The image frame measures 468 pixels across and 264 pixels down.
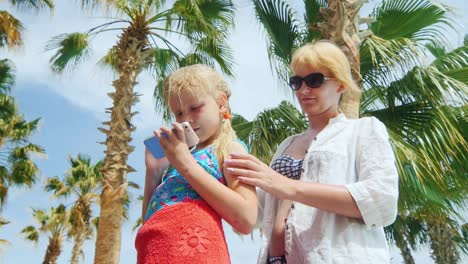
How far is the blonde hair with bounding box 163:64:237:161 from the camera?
1.67m

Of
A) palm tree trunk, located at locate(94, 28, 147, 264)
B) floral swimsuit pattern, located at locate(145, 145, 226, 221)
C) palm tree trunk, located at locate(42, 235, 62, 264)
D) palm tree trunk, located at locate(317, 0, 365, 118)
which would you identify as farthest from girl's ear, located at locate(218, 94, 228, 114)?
palm tree trunk, located at locate(42, 235, 62, 264)

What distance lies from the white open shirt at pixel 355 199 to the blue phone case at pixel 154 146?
448mm

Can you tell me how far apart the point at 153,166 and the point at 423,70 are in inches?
198

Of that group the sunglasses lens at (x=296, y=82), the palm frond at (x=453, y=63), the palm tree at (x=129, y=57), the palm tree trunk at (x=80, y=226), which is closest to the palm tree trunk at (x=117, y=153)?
the palm tree at (x=129, y=57)

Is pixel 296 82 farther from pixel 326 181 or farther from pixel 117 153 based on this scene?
pixel 117 153

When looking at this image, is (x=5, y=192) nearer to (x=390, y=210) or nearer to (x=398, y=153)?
(x=398, y=153)

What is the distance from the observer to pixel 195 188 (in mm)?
1552

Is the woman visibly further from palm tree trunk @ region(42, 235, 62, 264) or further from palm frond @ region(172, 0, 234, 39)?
palm tree trunk @ region(42, 235, 62, 264)

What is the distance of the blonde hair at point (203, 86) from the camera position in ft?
5.47

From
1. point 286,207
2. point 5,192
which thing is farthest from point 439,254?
point 286,207

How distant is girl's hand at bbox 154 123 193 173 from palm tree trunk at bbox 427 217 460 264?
15036 mm

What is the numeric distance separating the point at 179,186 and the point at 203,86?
31 cm

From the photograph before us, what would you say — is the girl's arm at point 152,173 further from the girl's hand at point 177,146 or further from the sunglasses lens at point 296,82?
the sunglasses lens at point 296,82

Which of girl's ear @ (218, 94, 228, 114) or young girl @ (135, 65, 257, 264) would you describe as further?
girl's ear @ (218, 94, 228, 114)
